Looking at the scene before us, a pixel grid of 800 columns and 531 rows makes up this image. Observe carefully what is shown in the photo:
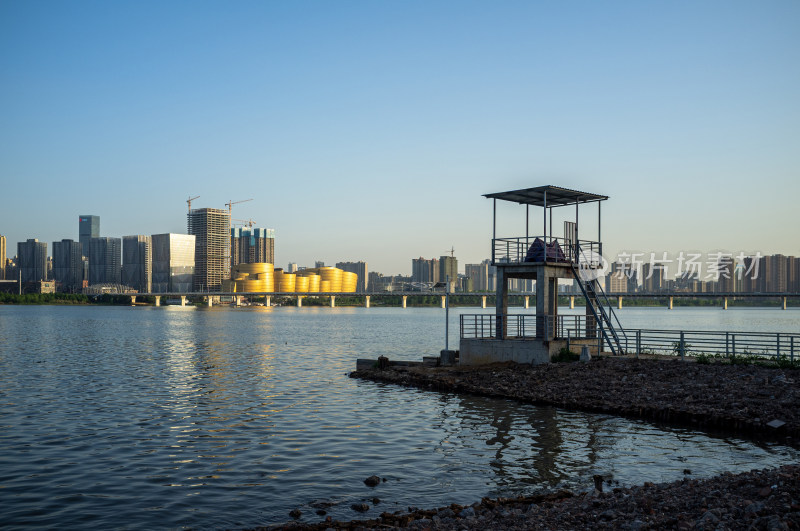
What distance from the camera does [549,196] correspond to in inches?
1454

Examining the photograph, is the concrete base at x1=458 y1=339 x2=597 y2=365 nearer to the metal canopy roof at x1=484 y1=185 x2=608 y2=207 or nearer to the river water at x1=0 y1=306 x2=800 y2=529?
the river water at x1=0 y1=306 x2=800 y2=529

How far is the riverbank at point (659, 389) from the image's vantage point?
21.9 metres

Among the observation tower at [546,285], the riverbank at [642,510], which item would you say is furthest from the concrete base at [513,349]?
the riverbank at [642,510]

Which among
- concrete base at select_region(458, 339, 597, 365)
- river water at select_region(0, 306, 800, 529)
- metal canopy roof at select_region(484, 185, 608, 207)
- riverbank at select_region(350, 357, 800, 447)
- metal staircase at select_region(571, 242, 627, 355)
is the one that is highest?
metal canopy roof at select_region(484, 185, 608, 207)

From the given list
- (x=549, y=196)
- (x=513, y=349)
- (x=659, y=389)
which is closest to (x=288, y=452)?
(x=659, y=389)

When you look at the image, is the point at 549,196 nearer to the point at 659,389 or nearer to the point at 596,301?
the point at 596,301

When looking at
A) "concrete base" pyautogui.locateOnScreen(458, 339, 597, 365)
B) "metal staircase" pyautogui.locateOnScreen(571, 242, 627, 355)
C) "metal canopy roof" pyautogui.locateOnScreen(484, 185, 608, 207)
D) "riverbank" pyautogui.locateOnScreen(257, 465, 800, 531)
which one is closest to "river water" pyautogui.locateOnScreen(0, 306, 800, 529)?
"riverbank" pyautogui.locateOnScreen(257, 465, 800, 531)

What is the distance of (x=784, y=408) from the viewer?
72.1 feet

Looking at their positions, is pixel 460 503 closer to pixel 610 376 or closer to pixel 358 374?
pixel 610 376

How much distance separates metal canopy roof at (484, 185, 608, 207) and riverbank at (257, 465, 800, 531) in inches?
870

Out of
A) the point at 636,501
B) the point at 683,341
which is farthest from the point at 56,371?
the point at 636,501

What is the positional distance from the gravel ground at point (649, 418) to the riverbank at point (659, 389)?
0.04m

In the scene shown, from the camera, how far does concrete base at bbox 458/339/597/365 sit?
110 feet

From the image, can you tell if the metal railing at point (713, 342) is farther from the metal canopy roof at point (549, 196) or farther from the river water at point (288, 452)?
the river water at point (288, 452)
